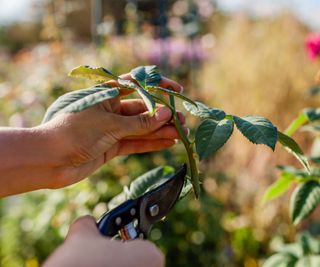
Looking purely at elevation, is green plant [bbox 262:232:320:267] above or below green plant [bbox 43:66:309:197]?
below

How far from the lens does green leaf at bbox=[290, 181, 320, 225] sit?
1.31 metres

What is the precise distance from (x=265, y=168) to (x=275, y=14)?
2.57m

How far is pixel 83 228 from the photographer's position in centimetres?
64

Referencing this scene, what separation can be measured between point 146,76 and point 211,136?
0.49 feet

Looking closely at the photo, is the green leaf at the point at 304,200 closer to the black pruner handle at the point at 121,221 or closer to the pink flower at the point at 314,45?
the black pruner handle at the point at 121,221

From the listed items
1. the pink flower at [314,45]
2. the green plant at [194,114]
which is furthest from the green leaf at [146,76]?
the pink flower at [314,45]

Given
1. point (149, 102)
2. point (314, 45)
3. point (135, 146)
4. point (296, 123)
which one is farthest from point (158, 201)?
point (314, 45)

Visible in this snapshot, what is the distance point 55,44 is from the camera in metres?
3.39

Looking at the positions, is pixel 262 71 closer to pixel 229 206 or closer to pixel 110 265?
pixel 229 206

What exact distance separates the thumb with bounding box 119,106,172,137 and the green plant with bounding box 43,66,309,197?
2cm

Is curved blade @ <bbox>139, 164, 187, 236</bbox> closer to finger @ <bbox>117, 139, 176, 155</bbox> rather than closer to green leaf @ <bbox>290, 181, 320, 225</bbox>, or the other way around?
finger @ <bbox>117, 139, 176, 155</bbox>

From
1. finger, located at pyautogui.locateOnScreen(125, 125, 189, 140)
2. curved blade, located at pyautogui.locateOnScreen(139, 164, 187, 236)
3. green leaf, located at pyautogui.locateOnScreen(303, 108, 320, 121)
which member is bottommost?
A: green leaf, located at pyautogui.locateOnScreen(303, 108, 320, 121)

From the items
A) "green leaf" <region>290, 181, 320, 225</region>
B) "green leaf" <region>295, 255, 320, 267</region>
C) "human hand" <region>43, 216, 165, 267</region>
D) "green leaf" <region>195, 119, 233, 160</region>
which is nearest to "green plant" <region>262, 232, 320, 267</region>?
"green leaf" <region>295, 255, 320, 267</region>

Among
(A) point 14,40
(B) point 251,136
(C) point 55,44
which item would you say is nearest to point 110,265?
(B) point 251,136
